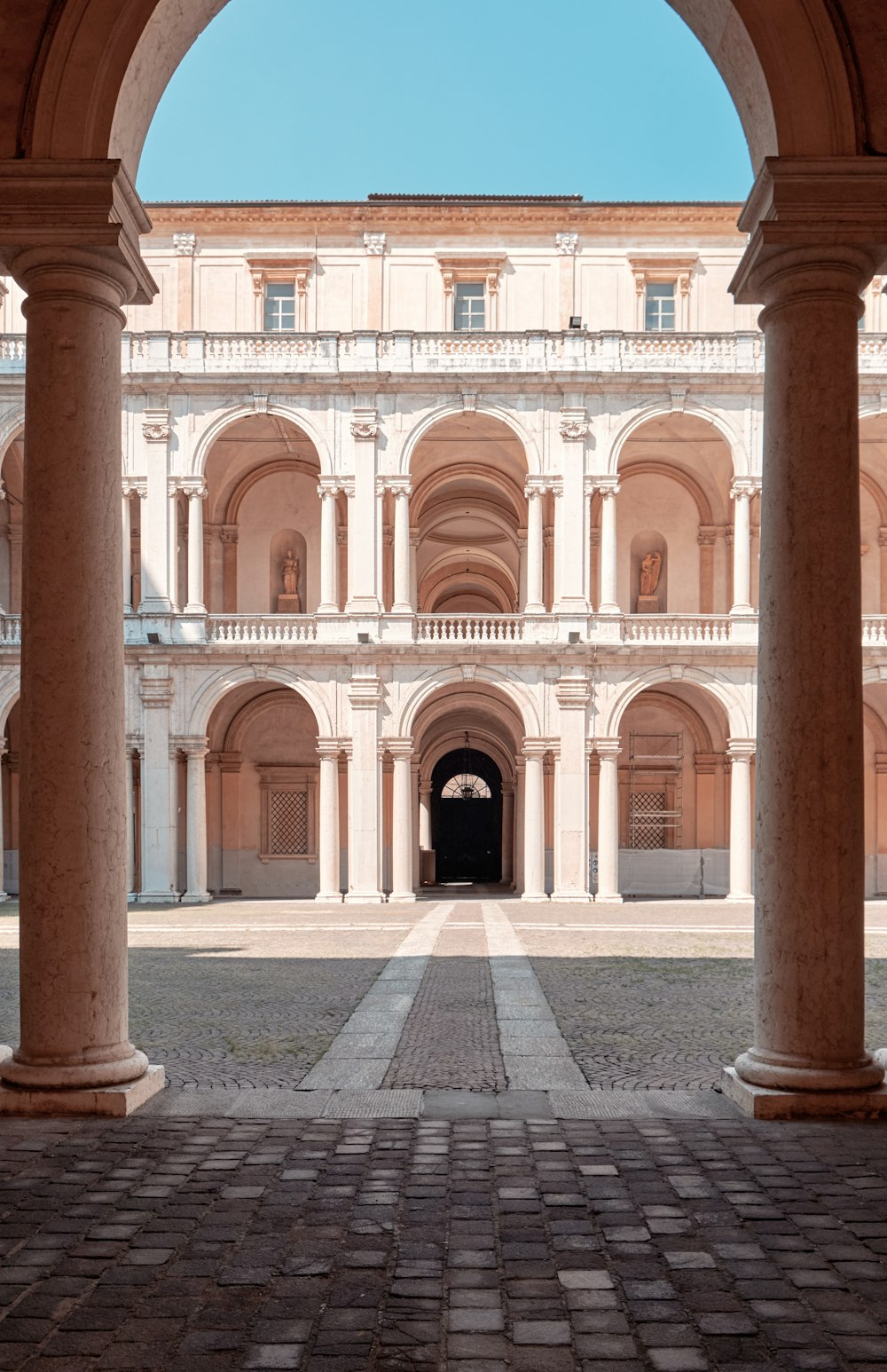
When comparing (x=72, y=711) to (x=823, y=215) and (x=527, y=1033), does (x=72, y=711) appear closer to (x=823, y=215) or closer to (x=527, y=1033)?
(x=823, y=215)

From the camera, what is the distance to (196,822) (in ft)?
83.9

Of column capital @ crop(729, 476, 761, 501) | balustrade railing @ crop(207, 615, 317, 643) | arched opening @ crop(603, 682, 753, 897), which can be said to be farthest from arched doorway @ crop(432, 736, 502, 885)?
column capital @ crop(729, 476, 761, 501)

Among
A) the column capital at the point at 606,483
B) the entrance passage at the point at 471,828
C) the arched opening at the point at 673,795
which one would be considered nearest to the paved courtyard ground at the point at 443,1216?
the column capital at the point at 606,483

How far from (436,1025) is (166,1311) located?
5.72 meters

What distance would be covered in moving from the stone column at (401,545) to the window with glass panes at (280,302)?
4.84m

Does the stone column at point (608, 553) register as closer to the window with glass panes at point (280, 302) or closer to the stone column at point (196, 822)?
the window with glass panes at point (280, 302)

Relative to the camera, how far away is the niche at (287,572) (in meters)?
29.1

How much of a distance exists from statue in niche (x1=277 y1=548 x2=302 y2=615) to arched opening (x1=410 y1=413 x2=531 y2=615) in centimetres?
303

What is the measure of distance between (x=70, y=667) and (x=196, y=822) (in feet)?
67.0

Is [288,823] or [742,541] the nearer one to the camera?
[742,541]

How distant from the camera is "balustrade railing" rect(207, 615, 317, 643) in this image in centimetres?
2534

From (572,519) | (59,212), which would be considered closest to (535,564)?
(572,519)

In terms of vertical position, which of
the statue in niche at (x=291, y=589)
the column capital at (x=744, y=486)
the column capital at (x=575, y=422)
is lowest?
the statue in niche at (x=291, y=589)

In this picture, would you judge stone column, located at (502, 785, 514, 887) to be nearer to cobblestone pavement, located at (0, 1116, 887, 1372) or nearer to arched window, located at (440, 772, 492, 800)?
arched window, located at (440, 772, 492, 800)
